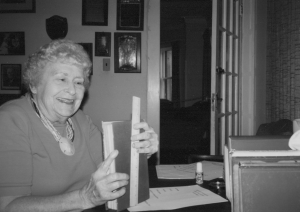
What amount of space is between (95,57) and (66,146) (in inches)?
76.0

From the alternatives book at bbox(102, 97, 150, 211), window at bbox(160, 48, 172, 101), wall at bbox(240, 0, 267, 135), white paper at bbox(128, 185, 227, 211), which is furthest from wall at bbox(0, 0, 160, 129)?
window at bbox(160, 48, 172, 101)

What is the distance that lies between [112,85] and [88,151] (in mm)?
1762

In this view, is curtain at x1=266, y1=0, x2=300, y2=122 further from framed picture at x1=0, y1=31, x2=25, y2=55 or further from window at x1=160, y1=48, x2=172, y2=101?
window at x1=160, y1=48, x2=172, y2=101

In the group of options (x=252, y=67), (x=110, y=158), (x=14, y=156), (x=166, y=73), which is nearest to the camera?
(x=110, y=158)

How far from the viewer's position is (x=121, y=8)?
2926 mm

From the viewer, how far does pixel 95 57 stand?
291cm

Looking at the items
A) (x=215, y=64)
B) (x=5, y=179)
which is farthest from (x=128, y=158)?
(x=215, y=64)

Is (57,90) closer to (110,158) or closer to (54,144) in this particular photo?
(54,144)

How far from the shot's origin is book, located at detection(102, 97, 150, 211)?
0.77m

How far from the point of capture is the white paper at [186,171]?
3.94ft

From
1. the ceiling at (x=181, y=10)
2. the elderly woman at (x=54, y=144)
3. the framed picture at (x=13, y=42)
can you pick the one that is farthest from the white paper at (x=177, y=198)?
the ceiling at (x=181, y=10)

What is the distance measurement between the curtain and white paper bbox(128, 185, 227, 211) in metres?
1.81

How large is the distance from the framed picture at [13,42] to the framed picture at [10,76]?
146mm

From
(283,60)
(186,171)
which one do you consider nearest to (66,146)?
(186,171)
